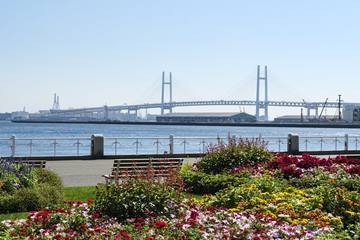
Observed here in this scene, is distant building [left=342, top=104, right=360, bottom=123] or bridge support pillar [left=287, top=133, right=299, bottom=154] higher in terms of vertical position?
distant building [left=342, top=104, right=360, bottom=123]

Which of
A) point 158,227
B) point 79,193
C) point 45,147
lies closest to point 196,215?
point 158,227

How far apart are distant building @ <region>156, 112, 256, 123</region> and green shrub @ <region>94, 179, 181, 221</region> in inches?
5984

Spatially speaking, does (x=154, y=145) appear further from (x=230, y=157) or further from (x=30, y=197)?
(x=30, y=197)

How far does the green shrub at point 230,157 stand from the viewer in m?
15.7

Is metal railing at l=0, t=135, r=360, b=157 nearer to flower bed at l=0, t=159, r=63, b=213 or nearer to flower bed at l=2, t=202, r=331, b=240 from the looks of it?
flower bed at l=0, t=159, r=63, b=213

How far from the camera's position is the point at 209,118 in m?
167

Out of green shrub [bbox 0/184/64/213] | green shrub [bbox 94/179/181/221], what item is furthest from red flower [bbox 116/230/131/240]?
green shrub [bbox 0/184/64/213]

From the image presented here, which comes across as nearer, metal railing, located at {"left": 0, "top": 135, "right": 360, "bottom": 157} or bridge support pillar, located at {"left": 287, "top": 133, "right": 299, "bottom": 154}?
metal railing, located at {"left": 0, "top": 135, "right": 360, "bottom": 157}

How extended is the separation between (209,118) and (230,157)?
15107cm

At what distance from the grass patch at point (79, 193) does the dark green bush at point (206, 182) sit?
2.20 m

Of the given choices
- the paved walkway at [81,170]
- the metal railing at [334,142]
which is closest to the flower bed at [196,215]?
the paved walkway at [81,170]

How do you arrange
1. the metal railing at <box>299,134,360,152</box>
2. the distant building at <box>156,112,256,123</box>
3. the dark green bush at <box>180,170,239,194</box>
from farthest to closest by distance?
the distant building at <box>156,112,256,123</box> < the metal railing at <box>299,134,360,152</box> < the dark green bush at <box>180,170,239,194</box>

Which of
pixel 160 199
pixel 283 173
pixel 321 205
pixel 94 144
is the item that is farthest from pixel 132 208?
pixel 94 144

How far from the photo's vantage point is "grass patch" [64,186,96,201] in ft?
40.8
